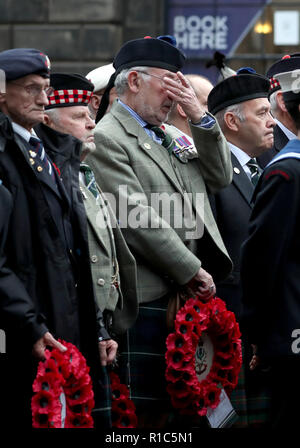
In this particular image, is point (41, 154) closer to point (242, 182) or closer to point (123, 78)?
point (123, 78)

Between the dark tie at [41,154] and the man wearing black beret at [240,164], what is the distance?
1.56 metres

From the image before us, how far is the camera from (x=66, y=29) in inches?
547

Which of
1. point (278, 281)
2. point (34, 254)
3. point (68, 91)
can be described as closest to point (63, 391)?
point (34, 254)

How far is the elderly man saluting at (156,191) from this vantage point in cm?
527

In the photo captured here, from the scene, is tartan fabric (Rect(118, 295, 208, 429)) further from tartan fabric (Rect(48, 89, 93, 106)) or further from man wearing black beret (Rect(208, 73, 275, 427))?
tartan fabric (Rect(48, 89, 93, 106))

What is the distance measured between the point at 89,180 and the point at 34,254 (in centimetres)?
78

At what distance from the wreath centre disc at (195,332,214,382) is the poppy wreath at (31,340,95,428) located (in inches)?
44.5

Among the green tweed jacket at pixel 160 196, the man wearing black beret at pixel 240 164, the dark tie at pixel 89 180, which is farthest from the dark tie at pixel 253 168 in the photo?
the dark tie at pixel 89 180

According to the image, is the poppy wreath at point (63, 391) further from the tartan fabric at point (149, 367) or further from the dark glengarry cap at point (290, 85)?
the dark glengarry cap at point (290, 85)

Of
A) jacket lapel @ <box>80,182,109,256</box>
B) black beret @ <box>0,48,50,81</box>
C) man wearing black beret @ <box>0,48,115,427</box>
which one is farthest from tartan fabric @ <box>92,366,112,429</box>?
black beret @ <box>0,48,50,81</box>

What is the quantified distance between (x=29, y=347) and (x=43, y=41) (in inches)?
403

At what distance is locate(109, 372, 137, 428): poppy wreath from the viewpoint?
518cm
